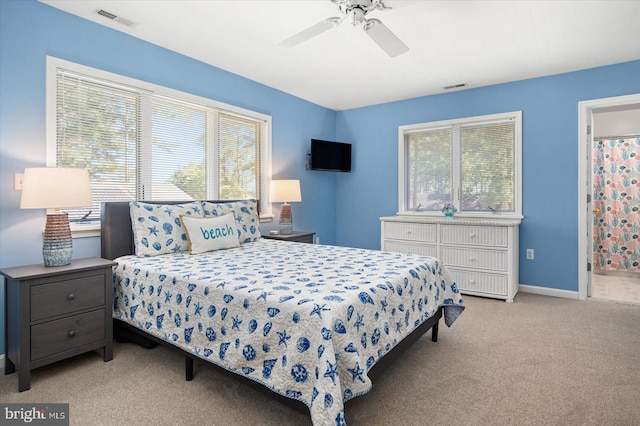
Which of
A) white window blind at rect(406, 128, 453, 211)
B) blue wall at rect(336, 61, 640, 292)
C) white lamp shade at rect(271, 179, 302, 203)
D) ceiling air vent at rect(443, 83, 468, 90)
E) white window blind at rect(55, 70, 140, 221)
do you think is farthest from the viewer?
white window blind at rect(406, 128, 453, 211)

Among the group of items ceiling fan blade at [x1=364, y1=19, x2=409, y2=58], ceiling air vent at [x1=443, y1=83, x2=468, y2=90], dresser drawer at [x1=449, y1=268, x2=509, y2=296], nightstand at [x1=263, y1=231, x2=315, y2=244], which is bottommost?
dresser drawer at [x1=449, y1=268, x2=509, y2=296]

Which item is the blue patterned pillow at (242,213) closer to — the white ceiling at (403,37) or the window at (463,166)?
the white ceiling at (403,37)

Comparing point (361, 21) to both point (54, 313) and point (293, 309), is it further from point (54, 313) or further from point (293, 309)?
point (54, 313)

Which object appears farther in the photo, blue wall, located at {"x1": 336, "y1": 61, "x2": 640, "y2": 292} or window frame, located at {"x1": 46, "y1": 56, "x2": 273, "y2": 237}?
blue wall, located at {"x1": 336, "y1": 61, "x2": 640, "y2": 292}

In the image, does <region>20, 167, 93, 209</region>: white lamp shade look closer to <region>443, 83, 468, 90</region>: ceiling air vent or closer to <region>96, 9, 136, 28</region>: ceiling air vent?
<region>96, 9, 136, 28</region>: ceiling air vent

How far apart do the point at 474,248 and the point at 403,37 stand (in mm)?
2348

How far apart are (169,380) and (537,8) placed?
3.57m

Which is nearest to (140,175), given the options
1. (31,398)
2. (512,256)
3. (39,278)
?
(39,278)

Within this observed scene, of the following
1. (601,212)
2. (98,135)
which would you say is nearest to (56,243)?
(98,135)

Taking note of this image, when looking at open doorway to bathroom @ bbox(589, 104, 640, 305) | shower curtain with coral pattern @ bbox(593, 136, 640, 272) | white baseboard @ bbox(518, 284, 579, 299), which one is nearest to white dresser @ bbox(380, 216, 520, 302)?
white baseboard @ bbox(518, 284, 579, 299)

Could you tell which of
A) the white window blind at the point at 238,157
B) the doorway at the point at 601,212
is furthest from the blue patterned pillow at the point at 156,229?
the doorway at the point at 601,212

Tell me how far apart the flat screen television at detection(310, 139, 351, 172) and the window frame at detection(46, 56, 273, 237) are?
0.78m

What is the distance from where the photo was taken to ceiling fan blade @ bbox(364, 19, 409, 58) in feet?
7.46

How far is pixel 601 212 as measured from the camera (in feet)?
16.4
